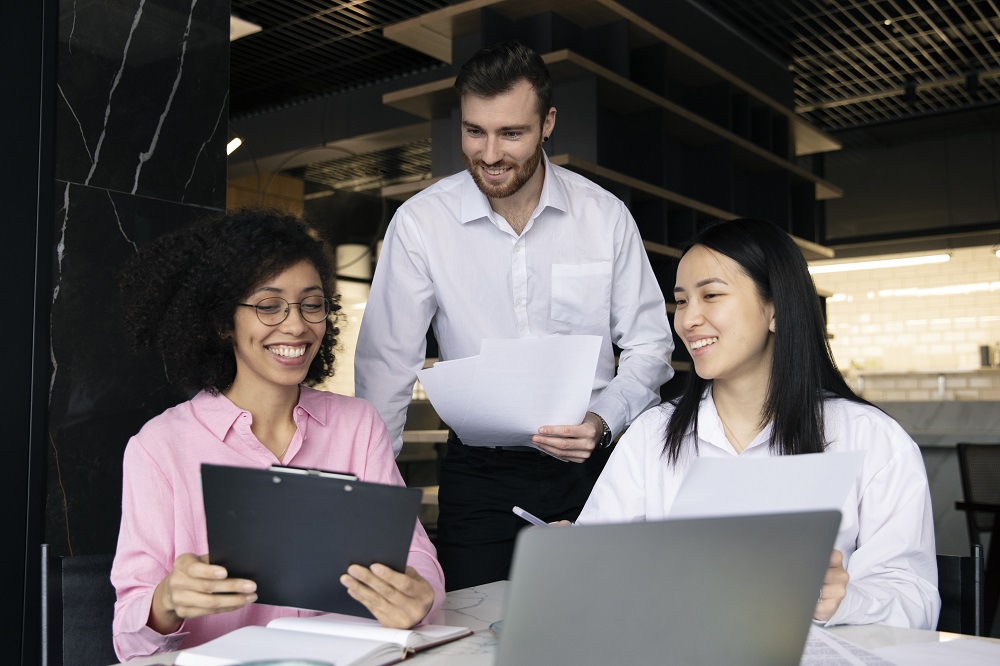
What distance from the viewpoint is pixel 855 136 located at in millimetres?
7754

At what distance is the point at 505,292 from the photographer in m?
2.23

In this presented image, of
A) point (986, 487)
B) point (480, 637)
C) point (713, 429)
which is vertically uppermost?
point (713, 429)

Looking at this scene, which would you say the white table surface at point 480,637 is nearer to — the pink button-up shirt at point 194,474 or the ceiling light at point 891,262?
the pink button-up shirt at point 194,474

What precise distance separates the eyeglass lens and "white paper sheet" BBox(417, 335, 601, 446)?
0.84 ft

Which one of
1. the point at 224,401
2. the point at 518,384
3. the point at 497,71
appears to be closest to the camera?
the point at 224,401

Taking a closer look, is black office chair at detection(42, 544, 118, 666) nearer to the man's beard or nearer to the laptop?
the laptop

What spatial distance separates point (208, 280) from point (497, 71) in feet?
2.58

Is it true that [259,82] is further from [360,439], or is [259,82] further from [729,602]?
[729,602]

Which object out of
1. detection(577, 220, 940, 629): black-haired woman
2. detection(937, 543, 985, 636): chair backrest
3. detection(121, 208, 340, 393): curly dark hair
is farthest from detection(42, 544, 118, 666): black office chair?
detection(937, 543, 985, 636): chair backrest

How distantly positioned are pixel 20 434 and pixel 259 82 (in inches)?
200

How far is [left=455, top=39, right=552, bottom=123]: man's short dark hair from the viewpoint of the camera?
2.03 m

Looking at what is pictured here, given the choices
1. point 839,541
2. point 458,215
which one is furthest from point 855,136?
point 839,541

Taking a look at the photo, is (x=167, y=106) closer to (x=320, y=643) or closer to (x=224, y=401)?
(x=224, y=401)

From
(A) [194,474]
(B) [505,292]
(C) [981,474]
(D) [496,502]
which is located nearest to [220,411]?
(A) [194,474]
